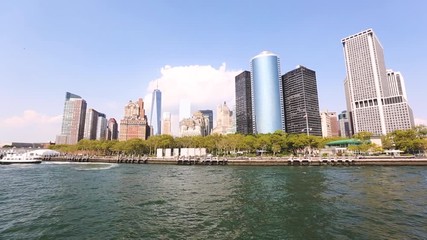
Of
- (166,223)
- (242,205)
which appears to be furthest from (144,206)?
(242,205)

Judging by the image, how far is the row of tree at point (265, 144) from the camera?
100000 millimetres

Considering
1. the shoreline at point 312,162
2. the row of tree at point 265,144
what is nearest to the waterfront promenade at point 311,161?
the shoreline at point 312,162

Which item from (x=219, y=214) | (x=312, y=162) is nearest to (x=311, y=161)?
(x=312, y=162)

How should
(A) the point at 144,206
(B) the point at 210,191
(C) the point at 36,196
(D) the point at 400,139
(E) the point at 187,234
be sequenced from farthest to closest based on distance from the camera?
(D) the point at 400,139, (B) the point at 210,191, (C) the point at 36,196, (A) the point at 144,206, (E) the point at 187,234

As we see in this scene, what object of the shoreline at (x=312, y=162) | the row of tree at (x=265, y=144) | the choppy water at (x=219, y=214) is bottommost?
the choppy water at (x=219, y=214)

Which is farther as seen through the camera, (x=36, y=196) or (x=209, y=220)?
(x=36, y=196)

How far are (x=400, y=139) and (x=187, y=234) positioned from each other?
116 m

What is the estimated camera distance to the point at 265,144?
4970 inches

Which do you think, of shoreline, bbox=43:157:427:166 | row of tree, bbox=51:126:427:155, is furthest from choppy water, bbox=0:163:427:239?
row of tree, bbox=51:126:427:155

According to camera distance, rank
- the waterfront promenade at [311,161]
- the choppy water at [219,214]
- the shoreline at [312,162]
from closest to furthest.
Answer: the choppy water at [219,214], the shoreline at [312,162], the waterfront promenade at [311,161]

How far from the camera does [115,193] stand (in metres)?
33.7

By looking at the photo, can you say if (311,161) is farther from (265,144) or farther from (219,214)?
(219,214)

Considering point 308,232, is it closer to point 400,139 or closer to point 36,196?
point 36,196

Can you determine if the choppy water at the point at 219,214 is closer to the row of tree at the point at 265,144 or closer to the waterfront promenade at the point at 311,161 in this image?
the waterfront promenade at the point at 311,161
